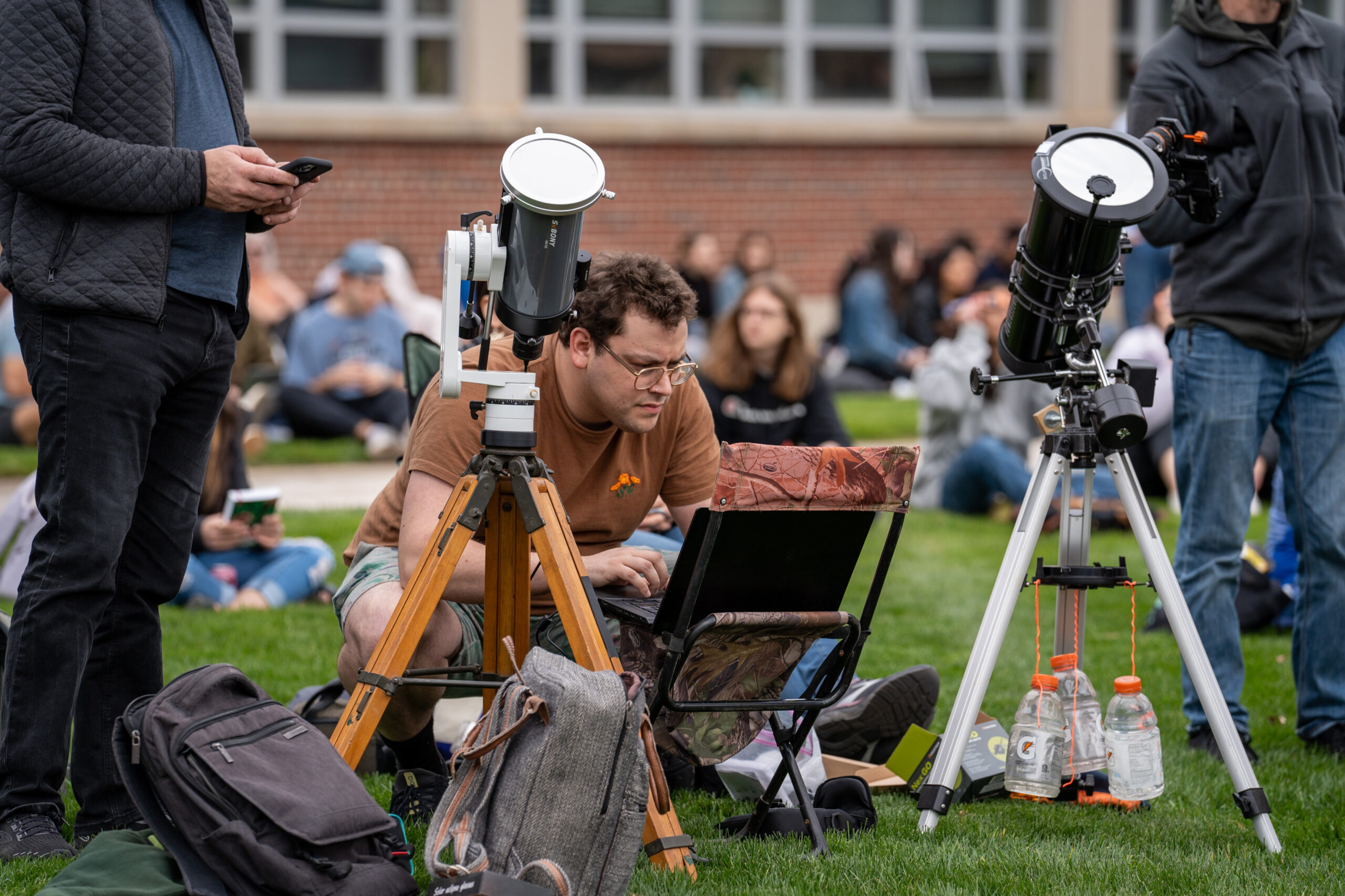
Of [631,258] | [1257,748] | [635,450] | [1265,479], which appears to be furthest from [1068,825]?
[1265,479]

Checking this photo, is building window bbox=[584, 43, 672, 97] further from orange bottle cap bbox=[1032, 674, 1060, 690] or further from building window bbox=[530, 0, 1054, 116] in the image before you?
orange bottle cap bbox=[1032, 674, 1060, 690]

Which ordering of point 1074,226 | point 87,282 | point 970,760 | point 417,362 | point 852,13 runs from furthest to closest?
point 852,13 → point 417,362 → point 970,760 → point 1074,226 → point 87,282

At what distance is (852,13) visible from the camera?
16.2 meters

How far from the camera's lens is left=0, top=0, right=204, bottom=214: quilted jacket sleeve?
3.10 metres

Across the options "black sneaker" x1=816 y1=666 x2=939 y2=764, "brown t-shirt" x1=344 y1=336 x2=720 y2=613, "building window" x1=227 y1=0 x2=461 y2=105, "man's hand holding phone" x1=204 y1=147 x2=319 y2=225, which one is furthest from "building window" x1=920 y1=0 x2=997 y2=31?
"man's hand holding phone" x1=204 y1=147 x2=319 y2=225

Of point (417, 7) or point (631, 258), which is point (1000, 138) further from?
point (631, 258)

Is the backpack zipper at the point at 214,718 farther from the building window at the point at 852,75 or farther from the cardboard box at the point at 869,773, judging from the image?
the building window at the point at 852,75

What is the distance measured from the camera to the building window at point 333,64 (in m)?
14.7

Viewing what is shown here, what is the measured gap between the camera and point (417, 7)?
48.9 feet

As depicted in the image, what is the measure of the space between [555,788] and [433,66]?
43.1 feet

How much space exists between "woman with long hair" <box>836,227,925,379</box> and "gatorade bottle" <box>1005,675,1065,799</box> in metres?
9.84

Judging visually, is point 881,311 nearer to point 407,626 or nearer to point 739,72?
point 739,72

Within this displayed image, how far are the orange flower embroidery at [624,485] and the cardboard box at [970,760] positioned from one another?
3.36ft

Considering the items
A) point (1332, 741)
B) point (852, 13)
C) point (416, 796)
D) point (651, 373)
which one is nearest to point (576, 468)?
point (651, 373)
